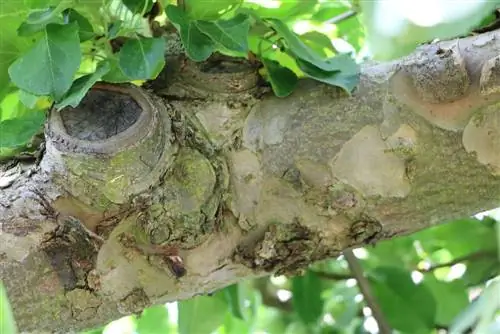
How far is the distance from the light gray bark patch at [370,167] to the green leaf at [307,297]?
0.43 meters

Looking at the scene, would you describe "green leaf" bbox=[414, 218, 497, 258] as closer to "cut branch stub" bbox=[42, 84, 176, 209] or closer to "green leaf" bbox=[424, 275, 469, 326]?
"green leaf" bbox=[424, 275, 469, 326]

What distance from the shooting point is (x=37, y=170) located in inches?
21.9

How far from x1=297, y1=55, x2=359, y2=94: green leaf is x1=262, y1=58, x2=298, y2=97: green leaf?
0.04 ft

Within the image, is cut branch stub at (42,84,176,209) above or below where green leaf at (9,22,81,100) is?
below

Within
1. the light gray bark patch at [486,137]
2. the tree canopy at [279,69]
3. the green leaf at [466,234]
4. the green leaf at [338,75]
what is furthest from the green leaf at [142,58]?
the green leaf at [466,234]

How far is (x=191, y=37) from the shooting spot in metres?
0.59

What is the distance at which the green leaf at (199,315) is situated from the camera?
2.63ft

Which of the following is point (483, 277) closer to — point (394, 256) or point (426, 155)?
point (394, 256)

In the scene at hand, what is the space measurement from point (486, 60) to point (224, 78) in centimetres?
20

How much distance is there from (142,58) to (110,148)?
3.1 inches

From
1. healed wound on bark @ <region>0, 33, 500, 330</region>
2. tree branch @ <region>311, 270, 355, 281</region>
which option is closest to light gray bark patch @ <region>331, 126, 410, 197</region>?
healed wound on bark @ <region>0, 33, 500, 330</region>

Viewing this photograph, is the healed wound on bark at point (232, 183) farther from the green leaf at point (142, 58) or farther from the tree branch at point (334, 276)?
the tree branch at point (334, 276)

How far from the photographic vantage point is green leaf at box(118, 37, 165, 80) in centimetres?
57

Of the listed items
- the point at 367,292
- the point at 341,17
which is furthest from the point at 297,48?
the point at 367,292
